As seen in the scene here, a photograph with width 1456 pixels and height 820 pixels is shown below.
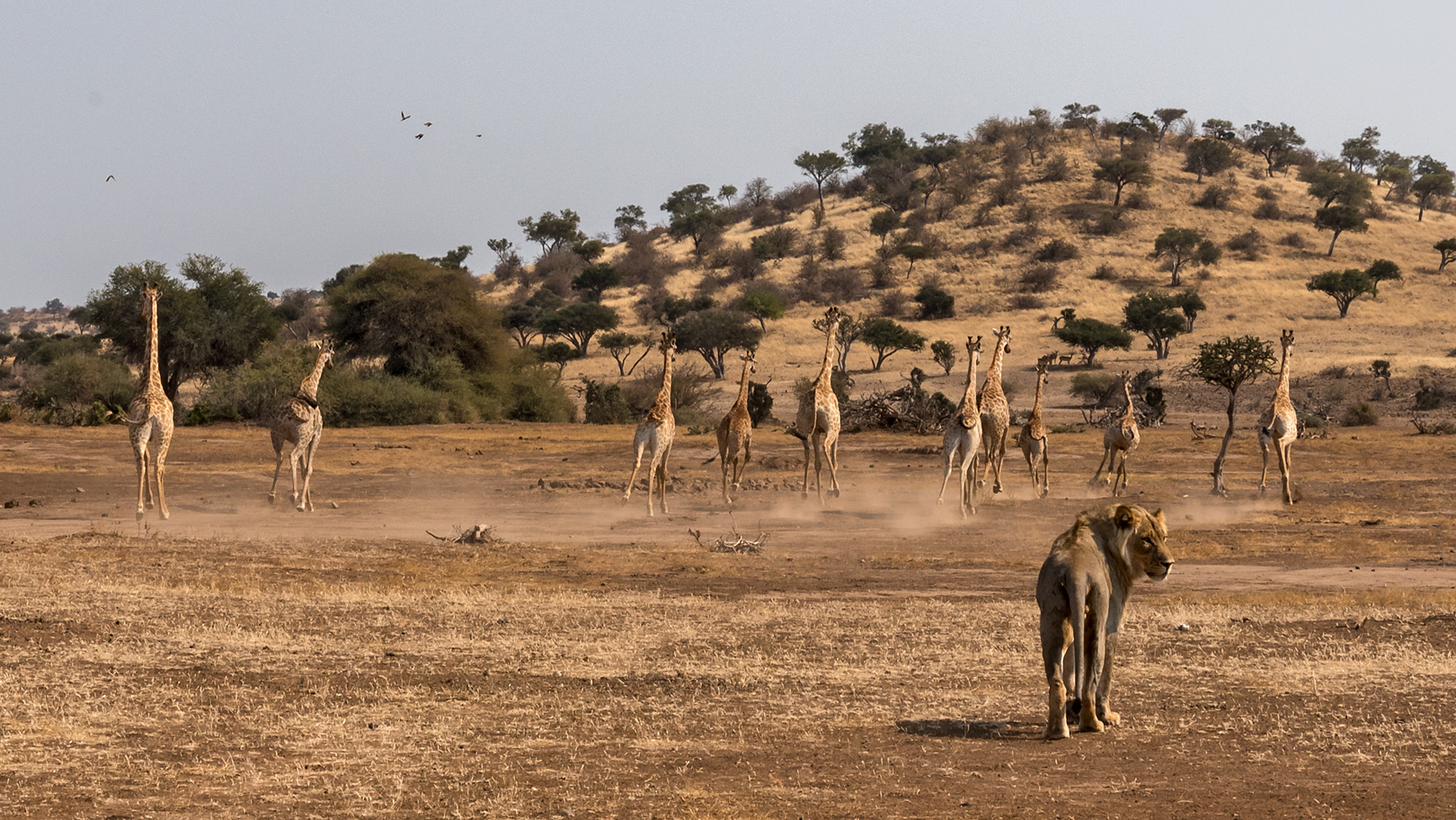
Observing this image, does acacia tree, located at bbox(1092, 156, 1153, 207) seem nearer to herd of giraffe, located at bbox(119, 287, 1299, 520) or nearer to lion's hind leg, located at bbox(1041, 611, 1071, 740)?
herd of giraffe, located at bbox(119, 287, 1299, 520)

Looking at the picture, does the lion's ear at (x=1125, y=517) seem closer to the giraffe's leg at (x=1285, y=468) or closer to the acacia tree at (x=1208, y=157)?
the giraffe's leg at (x=1285, y=468)

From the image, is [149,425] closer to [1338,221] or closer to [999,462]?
[999,462]

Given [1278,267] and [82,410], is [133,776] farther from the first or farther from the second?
[1278,267]

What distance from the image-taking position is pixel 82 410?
41.3 metres

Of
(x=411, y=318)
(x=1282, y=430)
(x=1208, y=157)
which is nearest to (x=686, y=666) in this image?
(x=1282, y=430)

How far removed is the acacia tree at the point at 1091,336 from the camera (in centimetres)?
5716

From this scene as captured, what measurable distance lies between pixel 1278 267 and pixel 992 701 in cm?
7435

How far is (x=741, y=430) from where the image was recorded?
23.3 meters

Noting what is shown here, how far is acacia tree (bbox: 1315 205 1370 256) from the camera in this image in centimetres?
7919

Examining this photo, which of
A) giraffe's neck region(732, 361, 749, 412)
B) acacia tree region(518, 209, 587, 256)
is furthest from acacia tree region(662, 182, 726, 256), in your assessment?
giraffe's neck region(732, 361, 749, 412)

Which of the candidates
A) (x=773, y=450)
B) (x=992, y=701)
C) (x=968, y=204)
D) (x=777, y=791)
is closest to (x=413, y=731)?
(x=777, y=791)

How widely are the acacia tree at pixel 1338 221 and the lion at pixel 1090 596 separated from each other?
78.4 metres

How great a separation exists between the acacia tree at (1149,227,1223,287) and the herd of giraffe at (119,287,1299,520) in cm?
4975

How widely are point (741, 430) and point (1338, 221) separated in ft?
218
